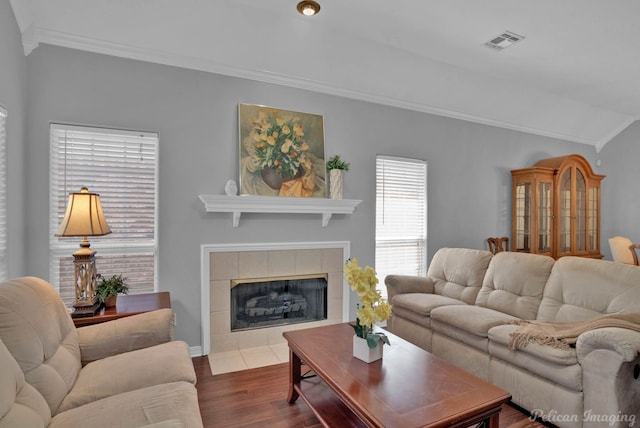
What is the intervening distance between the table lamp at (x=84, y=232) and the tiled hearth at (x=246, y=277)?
3.29 feet

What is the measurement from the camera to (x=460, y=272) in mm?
3674

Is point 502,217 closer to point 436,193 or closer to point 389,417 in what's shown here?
point 436,193

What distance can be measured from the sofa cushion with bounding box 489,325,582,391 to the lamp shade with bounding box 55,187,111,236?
2.95 metres

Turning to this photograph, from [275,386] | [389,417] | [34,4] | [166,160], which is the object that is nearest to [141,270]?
[166,160]

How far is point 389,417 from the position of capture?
153 centimetres

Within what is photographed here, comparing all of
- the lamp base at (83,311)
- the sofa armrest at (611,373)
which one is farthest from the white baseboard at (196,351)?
the sofa armrest at (611,373)

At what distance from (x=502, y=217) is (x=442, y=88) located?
7.39ft

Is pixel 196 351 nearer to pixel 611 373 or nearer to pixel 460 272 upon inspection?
pixel 460 272

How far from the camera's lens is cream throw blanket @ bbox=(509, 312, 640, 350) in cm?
214

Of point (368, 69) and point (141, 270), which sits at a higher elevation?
point (368, 69)

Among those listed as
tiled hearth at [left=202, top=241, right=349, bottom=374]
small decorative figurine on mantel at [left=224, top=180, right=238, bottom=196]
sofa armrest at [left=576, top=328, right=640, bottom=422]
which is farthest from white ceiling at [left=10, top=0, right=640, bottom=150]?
sofa armrest at [left=576, top=328, right=640, bottom=422]

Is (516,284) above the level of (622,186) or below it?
below

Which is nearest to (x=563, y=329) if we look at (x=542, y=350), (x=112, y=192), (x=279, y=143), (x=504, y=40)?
(x=542, y=350)

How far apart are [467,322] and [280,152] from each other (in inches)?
93.0
